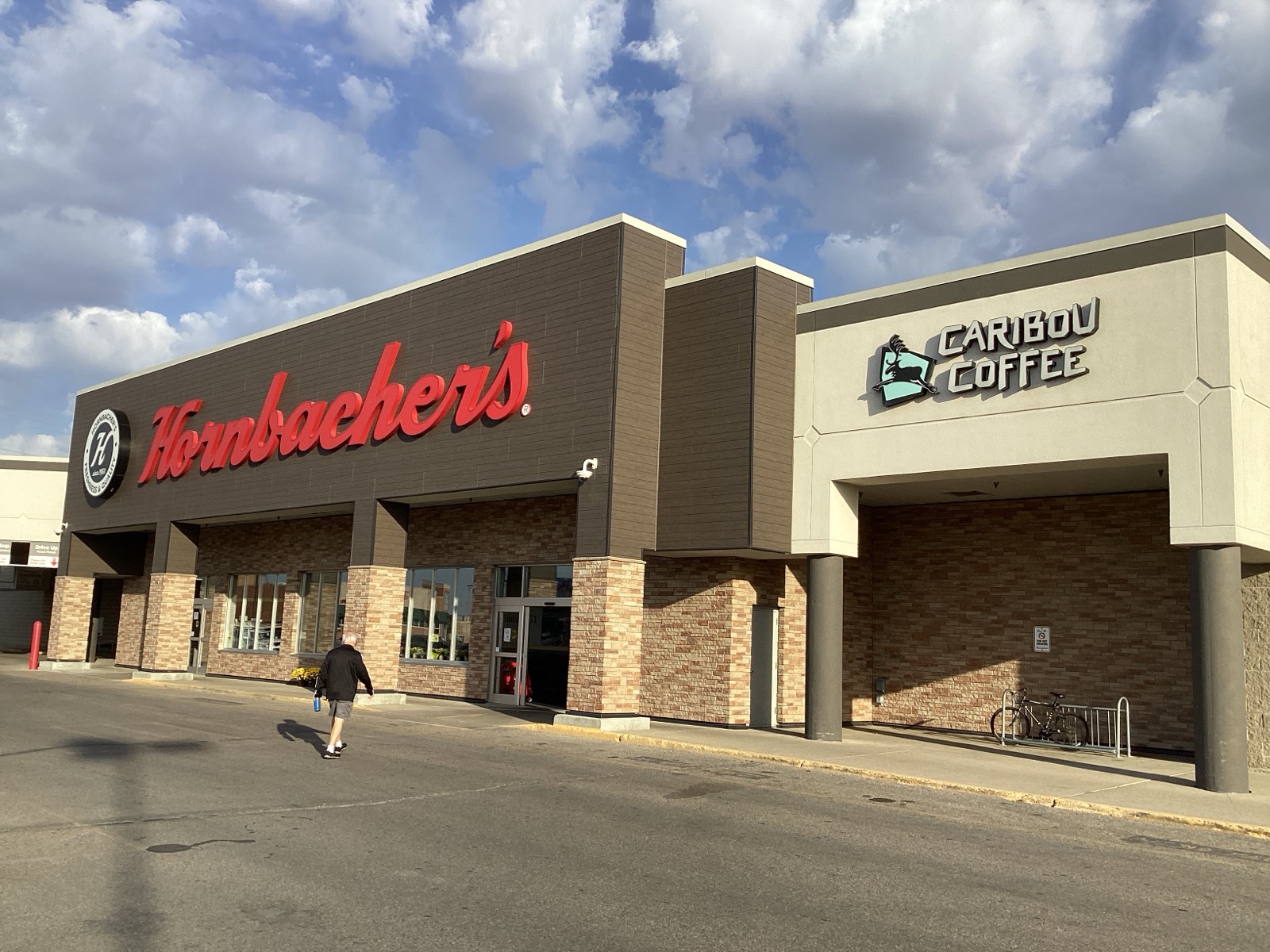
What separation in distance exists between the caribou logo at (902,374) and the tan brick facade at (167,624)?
21856 mm

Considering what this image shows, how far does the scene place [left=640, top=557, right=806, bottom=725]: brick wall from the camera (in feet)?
69.3

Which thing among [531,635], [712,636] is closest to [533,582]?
[531,635]

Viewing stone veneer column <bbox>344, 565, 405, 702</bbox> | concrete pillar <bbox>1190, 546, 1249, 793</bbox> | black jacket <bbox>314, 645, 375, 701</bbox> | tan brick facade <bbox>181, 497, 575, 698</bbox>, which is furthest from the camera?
tan brick facade <bbox>181, 497, 575, 698</bbox>

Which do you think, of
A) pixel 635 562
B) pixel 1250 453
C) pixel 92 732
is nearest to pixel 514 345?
pixel 635 562

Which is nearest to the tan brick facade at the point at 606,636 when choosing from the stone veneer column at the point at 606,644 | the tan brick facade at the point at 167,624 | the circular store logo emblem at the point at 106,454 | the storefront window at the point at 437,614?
the stone veneer column at the point at 606,644

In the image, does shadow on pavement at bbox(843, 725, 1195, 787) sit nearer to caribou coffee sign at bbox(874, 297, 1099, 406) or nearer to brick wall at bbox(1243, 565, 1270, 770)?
brick wall at bbox(1243, 565, 1270, 770)

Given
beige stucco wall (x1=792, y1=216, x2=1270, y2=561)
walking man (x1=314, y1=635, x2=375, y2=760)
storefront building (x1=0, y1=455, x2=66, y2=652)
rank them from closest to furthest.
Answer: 1. walking man (x1=314, y1=635, x2=375, y2=760)
2. beige stucco wall (x1=792, y1=216, x2=1270, y2=561)
3. storefront building (x1=0, y1=455, x2=66, y2=652)

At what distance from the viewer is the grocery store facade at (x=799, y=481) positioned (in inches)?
618

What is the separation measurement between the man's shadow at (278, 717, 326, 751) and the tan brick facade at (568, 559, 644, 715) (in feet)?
15.0

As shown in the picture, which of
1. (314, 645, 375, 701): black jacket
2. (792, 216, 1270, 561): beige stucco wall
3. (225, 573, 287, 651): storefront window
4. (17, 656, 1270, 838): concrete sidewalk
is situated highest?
(792, 216, 1270, 561): beige stucco wall

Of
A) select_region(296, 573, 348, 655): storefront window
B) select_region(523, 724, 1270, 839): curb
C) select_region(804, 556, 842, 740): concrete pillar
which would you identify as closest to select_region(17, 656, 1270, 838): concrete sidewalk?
select_region(523, 724, 1270, 839): curb

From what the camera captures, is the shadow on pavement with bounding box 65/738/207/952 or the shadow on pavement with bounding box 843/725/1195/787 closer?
the shadow on pavement with bounding box 65/738/207/952

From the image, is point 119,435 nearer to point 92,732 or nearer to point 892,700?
point 92,732

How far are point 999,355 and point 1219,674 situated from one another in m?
5.71
